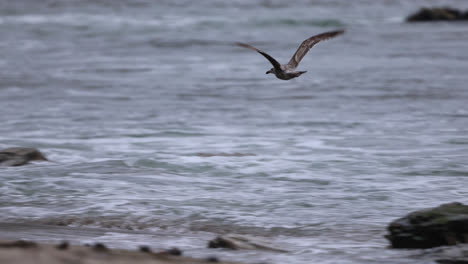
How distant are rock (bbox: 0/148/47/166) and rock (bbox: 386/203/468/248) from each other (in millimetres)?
5034

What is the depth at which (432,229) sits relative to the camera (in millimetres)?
5969

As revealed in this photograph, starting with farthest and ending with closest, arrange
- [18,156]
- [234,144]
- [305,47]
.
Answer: [234,144] → [18,156] → [305,47]

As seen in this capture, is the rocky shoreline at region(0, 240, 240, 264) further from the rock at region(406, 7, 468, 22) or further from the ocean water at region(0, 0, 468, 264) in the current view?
the rock at region(406, 7, 468, 22)

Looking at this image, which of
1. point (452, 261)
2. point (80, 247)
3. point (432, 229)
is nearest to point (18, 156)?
point (80, 247)

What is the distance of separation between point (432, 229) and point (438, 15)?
3324 cm

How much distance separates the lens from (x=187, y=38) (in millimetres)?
30844

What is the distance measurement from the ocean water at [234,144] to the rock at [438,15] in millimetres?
10350

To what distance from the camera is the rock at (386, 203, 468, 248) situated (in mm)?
5953

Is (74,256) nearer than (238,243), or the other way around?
(74,256)

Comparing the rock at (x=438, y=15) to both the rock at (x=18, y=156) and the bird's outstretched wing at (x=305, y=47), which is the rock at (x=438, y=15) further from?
the bird's outstretched wing at (x=305, y=47)

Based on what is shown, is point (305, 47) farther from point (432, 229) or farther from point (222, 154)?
point (222, 154)

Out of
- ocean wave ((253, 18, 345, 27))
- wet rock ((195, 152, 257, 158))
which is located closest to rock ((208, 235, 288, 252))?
→ wet rock ((195, 152, 257, 158))

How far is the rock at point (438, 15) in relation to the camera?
37.3 meters

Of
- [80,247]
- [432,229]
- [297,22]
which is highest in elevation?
[297,22]
